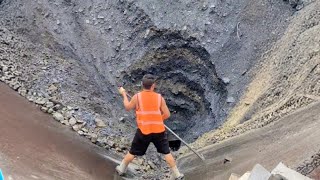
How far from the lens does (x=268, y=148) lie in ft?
24.9

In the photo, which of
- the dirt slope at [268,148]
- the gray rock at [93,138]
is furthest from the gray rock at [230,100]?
the gray rock at [93,138]

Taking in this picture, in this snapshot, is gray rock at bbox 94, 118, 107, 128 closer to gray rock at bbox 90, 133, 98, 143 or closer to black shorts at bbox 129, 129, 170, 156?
gray rock at bbox 90, 133, 98, 143

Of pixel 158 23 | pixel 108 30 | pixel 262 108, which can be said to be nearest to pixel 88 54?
pixel 108 30

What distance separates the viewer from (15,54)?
11117mm

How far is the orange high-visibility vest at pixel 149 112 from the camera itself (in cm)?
741

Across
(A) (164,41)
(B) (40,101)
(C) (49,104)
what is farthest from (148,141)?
(A) (164,41)

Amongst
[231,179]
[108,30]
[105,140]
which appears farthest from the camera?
[108,30]

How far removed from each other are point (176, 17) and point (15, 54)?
403 centimetres

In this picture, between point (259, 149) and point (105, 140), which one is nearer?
point (259, 149)

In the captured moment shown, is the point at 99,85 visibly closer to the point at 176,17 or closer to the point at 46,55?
the point at 46,55

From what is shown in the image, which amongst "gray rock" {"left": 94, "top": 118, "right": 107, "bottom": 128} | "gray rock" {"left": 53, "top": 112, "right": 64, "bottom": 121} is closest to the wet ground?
"gray rock" {"left": 53, "top": 112, "right": 64, "bottom": 121}

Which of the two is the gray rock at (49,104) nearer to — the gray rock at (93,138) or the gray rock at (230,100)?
the gray rock at (93,138)

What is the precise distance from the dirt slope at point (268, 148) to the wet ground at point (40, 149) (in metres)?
1.53

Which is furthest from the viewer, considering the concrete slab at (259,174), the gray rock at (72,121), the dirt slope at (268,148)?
the gray rock at (72,121)
